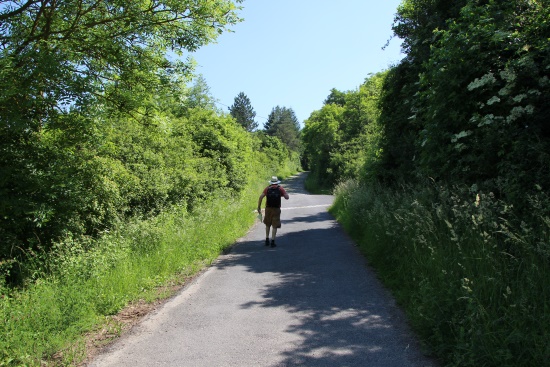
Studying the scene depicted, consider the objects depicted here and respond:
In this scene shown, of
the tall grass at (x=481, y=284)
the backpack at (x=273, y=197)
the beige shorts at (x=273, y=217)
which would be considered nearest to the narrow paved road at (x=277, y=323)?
the tall grass at (x=481, y=284)

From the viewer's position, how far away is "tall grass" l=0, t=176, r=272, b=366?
409 cm

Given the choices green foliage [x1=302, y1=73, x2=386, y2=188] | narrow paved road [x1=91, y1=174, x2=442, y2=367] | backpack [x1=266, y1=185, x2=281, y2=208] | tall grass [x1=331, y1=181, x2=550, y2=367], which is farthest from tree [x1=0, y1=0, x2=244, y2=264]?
green foliage [x1=302, y1=73, x2=386, y2=188]

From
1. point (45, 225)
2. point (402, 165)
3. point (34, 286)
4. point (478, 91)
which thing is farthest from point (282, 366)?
point (402, 165)

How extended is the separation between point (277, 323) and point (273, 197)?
6118 millimetres

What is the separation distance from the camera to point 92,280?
5883mm

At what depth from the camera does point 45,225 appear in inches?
283

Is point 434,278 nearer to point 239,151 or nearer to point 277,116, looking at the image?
point 239,151

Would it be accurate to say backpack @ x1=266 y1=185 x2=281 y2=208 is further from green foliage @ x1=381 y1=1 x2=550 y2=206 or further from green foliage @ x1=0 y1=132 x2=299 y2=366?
green foliage @ x1=381 y1=1 x2=550 y2=206

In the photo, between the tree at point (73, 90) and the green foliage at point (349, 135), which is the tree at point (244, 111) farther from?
the tree at point (73, 90)

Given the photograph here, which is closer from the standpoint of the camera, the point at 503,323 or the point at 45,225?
the point at 503,323

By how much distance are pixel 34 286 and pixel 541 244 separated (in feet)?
20.8

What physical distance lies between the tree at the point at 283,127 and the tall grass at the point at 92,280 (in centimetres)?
9478

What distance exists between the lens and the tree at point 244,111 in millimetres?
103569

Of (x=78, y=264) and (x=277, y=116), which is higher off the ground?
(x=277, y=116)
